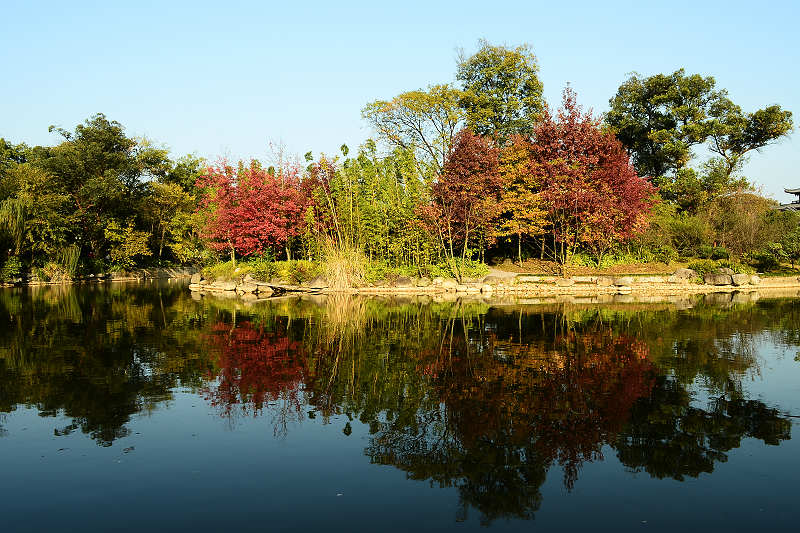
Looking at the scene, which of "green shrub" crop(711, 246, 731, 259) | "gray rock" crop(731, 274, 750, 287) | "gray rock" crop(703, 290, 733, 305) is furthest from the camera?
"green shrub" crop(711, 246, 731, 259)

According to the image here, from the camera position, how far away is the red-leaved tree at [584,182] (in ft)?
78.2

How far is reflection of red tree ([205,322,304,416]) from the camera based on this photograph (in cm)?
781

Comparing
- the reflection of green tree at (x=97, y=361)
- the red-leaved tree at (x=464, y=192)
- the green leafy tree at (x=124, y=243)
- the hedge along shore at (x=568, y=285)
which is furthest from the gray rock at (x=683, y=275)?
the green leafy tree at (x=124, y=243)

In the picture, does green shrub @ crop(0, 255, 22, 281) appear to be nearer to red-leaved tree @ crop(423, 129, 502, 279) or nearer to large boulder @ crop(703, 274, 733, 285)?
red-leaved tree @ crop(423, 129, 502, 279)

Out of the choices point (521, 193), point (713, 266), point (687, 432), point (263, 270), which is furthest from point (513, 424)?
point (263, 270)

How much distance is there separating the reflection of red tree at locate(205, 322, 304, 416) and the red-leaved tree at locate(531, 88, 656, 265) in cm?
1542

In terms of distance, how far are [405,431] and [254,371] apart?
12.8ft

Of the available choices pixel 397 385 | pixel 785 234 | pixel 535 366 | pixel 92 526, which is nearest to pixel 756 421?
pixel 535 366

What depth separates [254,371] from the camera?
9406 millimetres

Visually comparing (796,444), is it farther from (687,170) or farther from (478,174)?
(687,170)

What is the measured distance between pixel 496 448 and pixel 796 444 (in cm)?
332

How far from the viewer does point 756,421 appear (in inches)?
266

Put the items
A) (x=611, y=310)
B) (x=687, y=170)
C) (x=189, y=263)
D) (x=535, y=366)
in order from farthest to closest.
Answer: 1. (x=189, y=263)
2. (x=687, y=170)
3. (x=611, y=310)
4. (x=535, y=366)

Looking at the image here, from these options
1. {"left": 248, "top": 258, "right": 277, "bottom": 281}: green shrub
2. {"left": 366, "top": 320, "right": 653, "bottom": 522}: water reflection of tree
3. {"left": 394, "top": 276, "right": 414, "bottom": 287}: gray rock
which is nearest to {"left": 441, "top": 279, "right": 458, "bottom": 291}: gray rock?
{"left": 394, "top": 276, "right": 414, "bottom": 287}: gray rock
